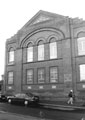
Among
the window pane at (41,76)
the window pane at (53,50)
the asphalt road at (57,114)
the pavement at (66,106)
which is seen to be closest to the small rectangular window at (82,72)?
the pavement at (66,106)

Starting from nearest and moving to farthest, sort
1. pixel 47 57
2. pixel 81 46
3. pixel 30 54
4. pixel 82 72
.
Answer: pixel 82 72 < pixel 81 46 < pixel 47 57 < pixel 30 54

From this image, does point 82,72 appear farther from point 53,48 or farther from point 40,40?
point 40,40

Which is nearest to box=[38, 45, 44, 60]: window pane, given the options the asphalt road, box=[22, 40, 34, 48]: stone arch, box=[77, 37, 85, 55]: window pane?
box=[22, 40, 34, 48]: stone arch

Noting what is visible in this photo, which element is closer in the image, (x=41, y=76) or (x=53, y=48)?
(x=53, y=48)

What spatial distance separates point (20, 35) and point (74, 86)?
12837mm

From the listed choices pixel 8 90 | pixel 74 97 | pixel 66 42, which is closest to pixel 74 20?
pixel 66 42

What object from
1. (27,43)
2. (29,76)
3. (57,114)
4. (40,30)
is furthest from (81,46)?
(57,114)

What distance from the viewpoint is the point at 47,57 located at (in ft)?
84.3

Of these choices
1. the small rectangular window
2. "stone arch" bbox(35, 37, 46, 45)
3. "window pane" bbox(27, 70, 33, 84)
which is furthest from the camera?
"window pane" bbox(27, 70, 33, 84)

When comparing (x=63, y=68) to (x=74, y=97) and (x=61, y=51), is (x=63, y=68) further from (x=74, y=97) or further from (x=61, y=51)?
(x=74, y=97)

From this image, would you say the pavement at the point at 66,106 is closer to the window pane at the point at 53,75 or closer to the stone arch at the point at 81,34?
the window pane at the point at 53,75

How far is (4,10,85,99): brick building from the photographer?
23281 millimetres

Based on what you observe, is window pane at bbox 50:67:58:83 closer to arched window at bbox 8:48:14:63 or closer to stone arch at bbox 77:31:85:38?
stone arch at bbox 77:31:85:38

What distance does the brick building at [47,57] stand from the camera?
917 inches
